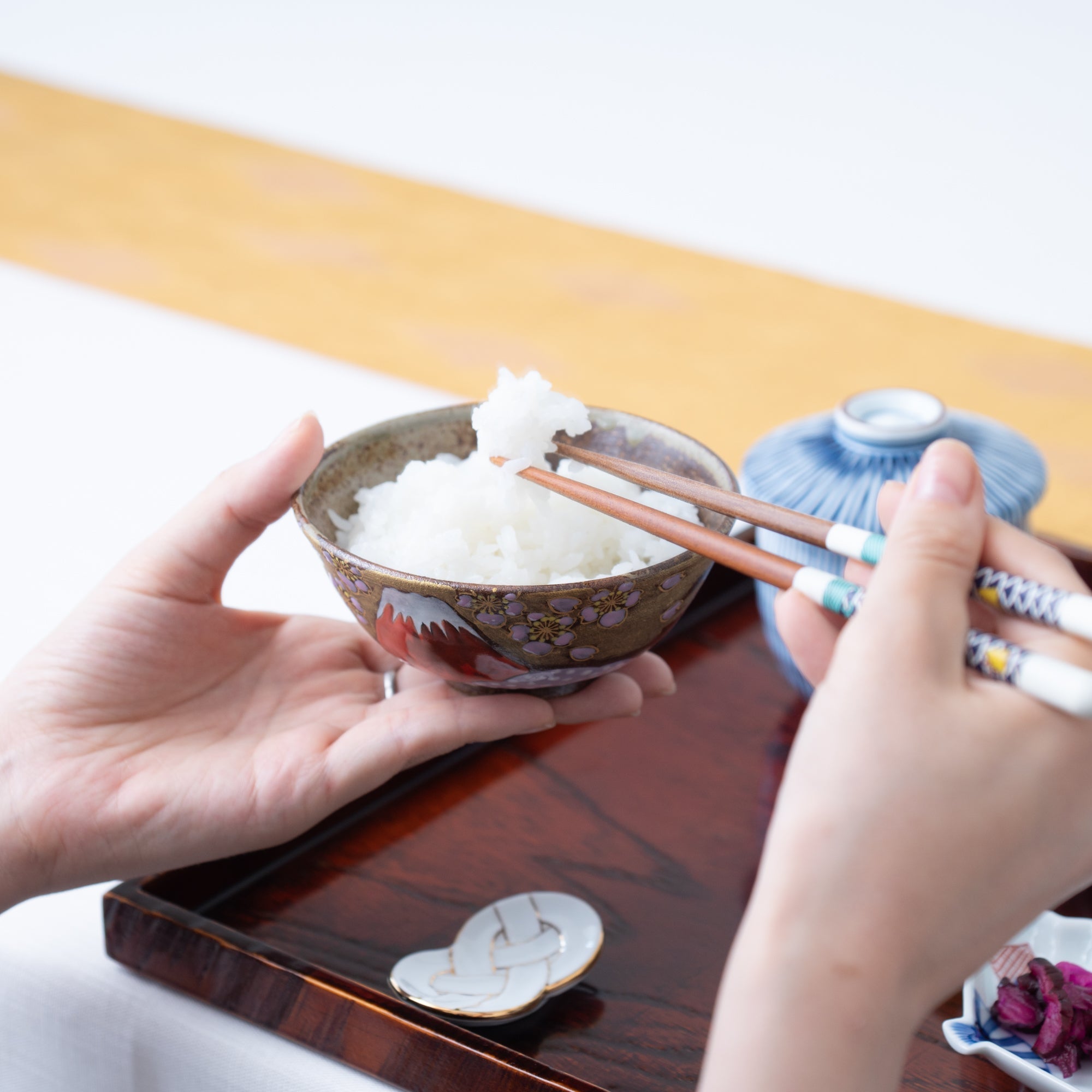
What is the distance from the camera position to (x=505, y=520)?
3.37ft

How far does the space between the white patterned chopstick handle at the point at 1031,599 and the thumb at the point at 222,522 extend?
530mm

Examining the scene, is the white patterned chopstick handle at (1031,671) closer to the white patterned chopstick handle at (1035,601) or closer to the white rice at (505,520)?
the white patterned chopstick handle at (1035,601)

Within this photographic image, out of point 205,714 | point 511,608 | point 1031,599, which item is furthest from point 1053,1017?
point 205,714

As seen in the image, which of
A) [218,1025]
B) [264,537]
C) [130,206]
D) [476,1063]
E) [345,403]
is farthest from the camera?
[130,206]

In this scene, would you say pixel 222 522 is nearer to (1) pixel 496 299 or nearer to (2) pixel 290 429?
(2) pixel 290 429

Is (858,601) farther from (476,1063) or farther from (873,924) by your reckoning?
(476,1063)

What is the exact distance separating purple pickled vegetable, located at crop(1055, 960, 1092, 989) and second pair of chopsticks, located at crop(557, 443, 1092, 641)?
1.28ft

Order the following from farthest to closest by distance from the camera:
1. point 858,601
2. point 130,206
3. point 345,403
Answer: point 130,206, point 345,403, point 858,601

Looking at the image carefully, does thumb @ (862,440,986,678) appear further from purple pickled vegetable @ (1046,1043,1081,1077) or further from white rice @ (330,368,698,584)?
purple pickled vegetable @ (1046,1043,1081,1077)

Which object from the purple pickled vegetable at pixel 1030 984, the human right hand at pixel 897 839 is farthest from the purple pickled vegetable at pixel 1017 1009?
the human right hand at pixel 897 839

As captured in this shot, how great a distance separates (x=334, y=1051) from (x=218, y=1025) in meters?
0.11

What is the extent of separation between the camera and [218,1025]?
100 cm

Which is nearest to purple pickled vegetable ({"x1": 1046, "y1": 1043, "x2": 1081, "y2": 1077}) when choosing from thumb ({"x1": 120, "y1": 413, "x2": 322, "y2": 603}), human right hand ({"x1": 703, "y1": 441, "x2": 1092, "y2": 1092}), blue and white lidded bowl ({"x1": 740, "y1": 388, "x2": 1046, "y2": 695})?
human right hand ({"x1": 703, "y1": 441, "x2": 1092, "y2": 1092})

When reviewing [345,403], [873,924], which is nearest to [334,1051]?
[873,924]
